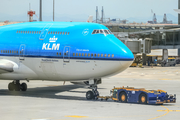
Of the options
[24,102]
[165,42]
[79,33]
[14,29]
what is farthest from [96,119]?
[165,42]

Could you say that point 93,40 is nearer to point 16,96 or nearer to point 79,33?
point 79,33

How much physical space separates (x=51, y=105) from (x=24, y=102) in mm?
3064

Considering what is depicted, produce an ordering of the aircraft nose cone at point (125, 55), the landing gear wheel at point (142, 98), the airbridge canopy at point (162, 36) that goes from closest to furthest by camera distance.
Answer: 1. the landing gear wheel at point (142, 98)
2. the aircraft nose cone at point (125, 55)
3. the airbridge canopy at point (162, 36)

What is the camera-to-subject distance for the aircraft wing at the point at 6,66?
121 ft

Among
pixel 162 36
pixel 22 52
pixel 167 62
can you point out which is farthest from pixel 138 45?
pixel 22 52

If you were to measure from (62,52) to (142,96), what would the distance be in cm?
866

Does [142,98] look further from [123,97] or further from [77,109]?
[77,109]

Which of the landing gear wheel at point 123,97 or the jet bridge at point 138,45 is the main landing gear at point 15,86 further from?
the jet bridge at point 138,45

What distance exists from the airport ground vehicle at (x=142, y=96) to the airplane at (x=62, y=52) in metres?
2.10

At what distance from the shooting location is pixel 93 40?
34.5 metres

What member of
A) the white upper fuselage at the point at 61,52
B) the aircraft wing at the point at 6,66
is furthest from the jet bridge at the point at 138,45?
the aircraft wing at the point at 6,66

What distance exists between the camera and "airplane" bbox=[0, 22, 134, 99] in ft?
111

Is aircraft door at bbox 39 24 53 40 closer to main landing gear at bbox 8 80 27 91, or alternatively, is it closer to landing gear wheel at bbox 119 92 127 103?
main landing gear at bbox 8 80 27 91

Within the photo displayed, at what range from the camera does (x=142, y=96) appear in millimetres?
31969
